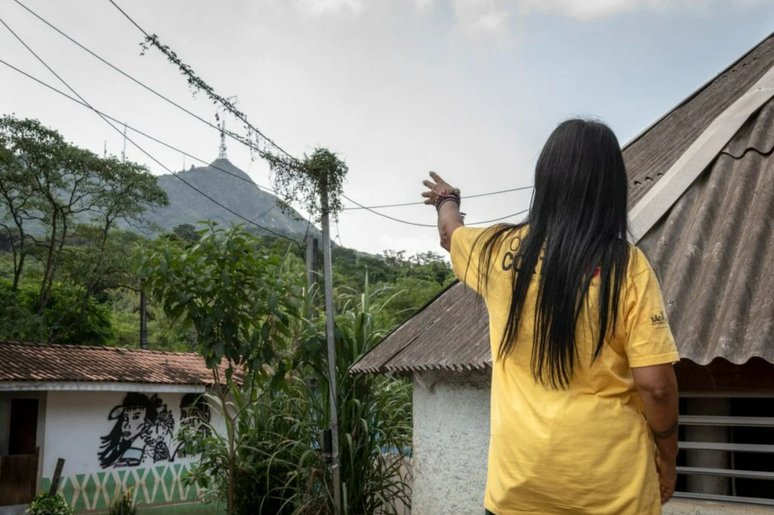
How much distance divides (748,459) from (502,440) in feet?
11.2

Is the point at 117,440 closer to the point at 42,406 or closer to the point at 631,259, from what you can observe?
the point at 42,406

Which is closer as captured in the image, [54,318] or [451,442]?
[451,442]

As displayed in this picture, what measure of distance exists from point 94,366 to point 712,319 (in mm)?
14589

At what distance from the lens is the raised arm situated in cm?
213

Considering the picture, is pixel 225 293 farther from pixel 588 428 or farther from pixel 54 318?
pixel 54 318

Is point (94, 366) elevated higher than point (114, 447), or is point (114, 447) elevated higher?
point (94, 366)

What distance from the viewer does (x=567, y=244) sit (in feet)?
6.14

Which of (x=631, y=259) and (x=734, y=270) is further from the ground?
(x=734, y=270)

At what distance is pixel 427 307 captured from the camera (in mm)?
A: 7516

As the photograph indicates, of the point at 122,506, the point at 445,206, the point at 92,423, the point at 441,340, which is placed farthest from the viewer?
the point at 92,423

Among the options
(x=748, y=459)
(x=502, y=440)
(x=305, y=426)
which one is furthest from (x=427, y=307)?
(x=502, y=440)

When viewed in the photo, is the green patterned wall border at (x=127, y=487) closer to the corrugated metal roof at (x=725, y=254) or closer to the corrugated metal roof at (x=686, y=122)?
the corrugated metal roof at (x=686, y=122)

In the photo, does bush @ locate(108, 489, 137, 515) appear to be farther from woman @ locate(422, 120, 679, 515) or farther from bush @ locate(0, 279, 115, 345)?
woman @ locate(422, 120, 679, 515)

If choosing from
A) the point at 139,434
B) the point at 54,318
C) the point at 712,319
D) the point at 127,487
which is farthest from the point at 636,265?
the point at 54,318
